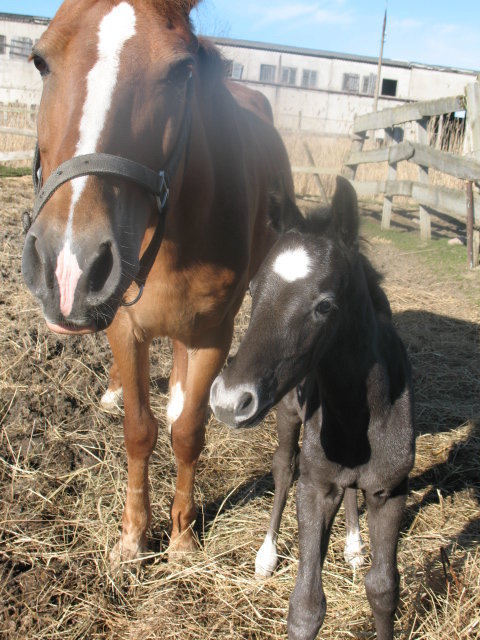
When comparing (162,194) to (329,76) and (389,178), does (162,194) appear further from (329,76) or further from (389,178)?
(329,76)

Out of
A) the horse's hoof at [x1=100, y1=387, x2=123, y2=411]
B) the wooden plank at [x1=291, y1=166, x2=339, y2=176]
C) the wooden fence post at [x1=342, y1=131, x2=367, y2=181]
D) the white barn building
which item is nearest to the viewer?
the horse's hoof at [x1=100, y1=387, x2=123, y2=411]

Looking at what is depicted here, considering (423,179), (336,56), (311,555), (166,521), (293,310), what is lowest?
(166,521)

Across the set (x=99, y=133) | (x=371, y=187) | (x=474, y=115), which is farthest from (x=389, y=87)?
(x=99, y=133)

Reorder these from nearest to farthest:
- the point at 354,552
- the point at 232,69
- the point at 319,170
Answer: the point at 354,552
the point at 232,69
the point at 319,170

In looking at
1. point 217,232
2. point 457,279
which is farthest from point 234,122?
point 457,279

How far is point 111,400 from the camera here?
12.1 feet

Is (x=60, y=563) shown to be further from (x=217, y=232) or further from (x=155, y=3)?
(x=155, y=3)

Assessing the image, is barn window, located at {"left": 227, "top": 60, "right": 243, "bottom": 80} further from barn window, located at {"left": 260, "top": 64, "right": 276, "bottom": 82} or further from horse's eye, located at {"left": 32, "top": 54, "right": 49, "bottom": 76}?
barn window, located at {"left": 260, "top": 64, "right": 276, "bottom": 82}

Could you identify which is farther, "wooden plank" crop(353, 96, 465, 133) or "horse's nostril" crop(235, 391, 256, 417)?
"wooden plank" crop(353, 96, 465, 133)

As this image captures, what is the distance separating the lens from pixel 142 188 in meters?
1.78

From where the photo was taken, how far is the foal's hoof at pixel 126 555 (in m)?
2.44

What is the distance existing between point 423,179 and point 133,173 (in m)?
7.99

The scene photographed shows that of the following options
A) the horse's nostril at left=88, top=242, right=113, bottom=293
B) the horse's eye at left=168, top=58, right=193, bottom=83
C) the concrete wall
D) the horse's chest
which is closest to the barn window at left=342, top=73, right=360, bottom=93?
the concrete wall

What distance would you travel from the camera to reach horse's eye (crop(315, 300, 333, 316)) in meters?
1.77
